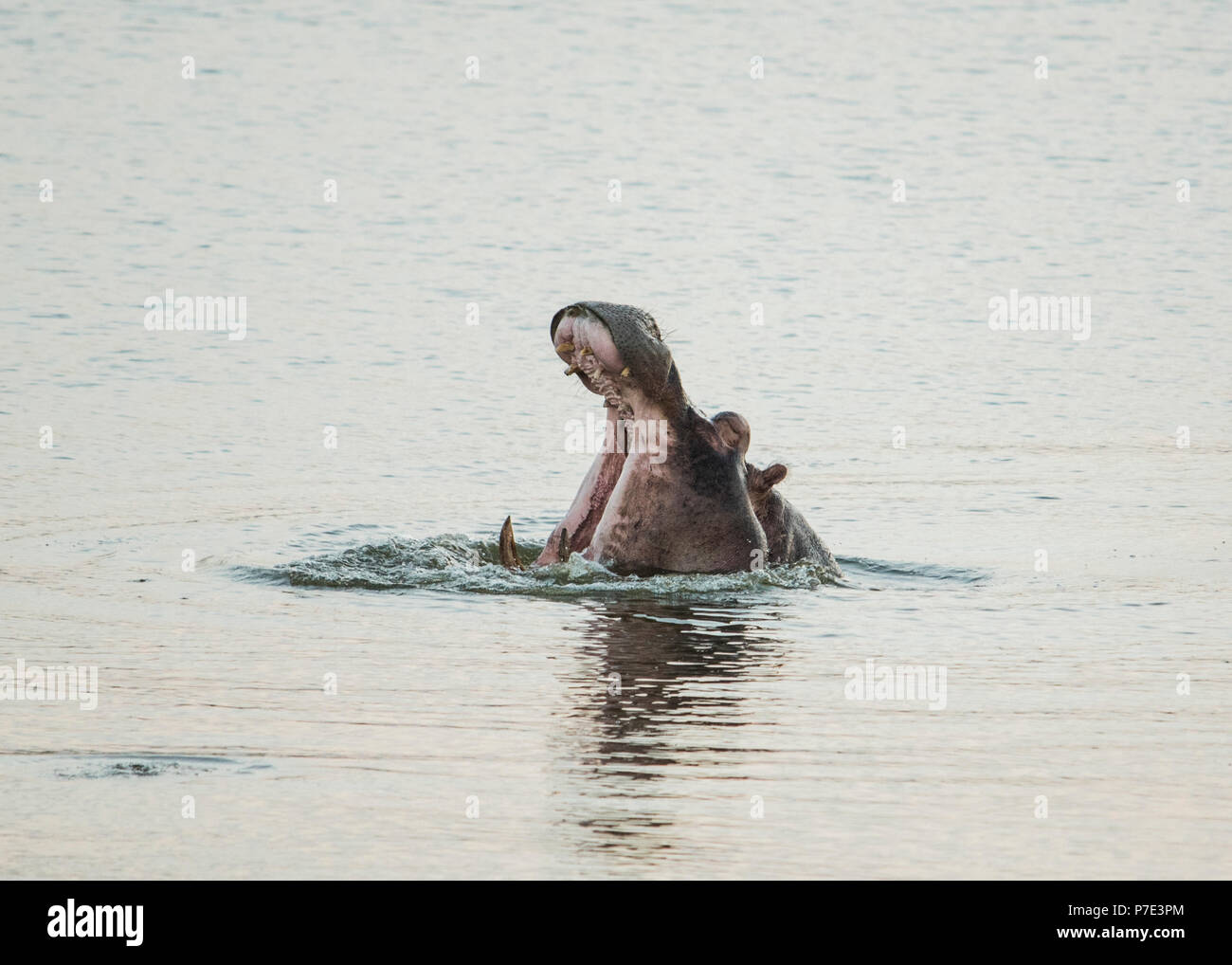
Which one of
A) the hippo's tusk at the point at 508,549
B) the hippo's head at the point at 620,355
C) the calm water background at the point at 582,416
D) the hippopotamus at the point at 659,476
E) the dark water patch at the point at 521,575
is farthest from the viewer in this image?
the hippo's tusk at the point at 508,549

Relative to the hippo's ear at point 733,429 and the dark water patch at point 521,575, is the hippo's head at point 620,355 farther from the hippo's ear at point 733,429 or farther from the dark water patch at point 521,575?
the dark water patch at point 521,575

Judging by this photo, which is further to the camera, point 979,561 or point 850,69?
point 850,69

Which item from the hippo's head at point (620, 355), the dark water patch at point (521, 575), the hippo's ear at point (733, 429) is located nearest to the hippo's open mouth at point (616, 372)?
the hippo's head at point (620, 355)

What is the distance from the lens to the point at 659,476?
11.0 meters

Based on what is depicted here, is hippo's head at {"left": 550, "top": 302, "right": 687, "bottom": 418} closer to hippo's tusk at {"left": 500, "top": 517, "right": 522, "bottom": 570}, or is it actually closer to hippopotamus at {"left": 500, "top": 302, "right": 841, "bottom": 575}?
hippopotamus at {"left": 500, "top": 302, "right": 841, "bottom": 575}

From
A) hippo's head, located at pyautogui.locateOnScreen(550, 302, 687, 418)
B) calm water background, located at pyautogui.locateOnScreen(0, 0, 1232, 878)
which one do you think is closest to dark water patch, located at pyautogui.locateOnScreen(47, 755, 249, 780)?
calm water background, located at pyautogui.locateOnScreen(0, 0, 1232, 878)

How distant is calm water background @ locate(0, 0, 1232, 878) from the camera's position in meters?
7.68

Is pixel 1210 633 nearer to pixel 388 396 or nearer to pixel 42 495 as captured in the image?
pixel 42 495

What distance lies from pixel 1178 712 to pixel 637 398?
298 cm

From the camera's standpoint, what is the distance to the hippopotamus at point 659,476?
10.7 meters

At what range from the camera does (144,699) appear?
9031mm

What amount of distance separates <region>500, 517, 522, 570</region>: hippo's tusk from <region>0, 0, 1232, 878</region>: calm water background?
0.11 m

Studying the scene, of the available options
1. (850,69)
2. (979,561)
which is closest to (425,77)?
(850,69)

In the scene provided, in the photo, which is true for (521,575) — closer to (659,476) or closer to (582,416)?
(659,476)
